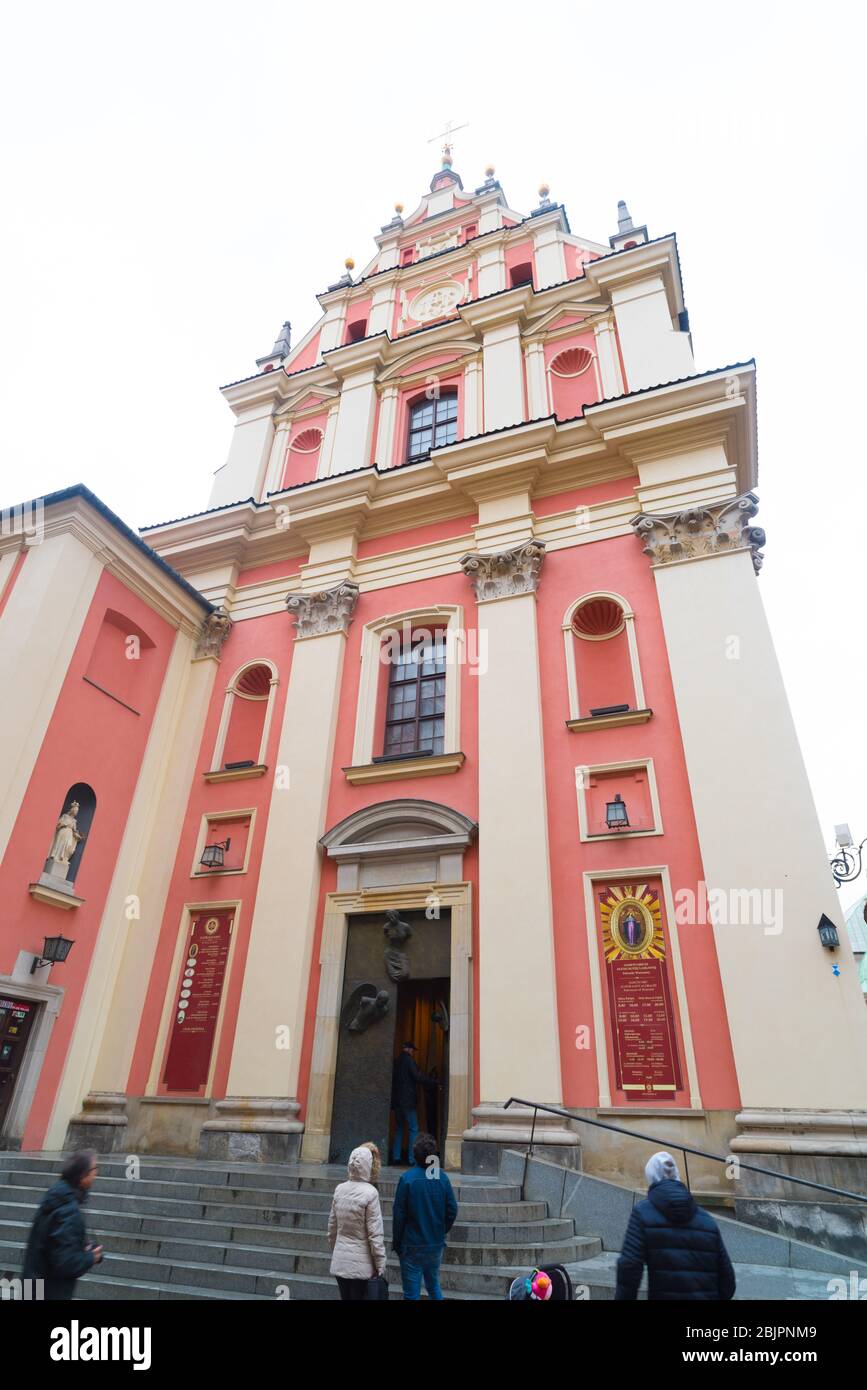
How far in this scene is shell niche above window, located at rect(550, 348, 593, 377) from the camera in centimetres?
1631

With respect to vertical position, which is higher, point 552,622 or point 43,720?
point 552,622

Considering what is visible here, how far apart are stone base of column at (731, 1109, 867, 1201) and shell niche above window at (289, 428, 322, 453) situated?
1606 centimetres

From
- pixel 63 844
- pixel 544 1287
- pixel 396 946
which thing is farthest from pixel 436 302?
pixel 544 1287

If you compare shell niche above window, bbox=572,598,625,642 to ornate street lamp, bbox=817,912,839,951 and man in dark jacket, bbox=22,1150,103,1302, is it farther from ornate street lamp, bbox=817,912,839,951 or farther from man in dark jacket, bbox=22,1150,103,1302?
man in dark jacket, bbox=22,1150,103,1302

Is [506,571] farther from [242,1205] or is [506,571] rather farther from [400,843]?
[242,1205]

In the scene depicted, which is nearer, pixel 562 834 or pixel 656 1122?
pixel 656 1122

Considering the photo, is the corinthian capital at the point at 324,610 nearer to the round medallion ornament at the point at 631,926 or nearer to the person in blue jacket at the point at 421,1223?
the round medallion ornament at the point at 631,926

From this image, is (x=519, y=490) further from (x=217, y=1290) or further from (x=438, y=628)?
(x=217, y=1290)

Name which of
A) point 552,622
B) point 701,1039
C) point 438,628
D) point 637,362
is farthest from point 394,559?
point 701,1039

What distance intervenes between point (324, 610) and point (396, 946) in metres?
6.65

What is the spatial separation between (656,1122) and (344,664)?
893cm

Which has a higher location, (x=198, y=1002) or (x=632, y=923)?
(x=632, y=923)

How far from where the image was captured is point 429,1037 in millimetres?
11867
